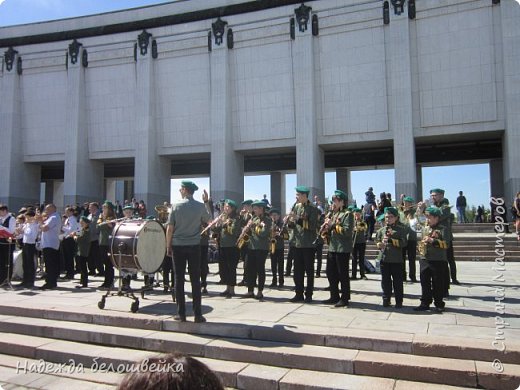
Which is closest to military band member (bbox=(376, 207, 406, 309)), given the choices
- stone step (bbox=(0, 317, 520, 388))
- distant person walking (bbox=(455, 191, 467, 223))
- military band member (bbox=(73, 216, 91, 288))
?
stone step (bbox=(0, 317, 520, 388))

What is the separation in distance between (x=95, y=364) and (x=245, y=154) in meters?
25.7

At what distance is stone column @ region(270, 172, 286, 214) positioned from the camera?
112 feet

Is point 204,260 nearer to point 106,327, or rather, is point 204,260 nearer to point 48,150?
point 106,327

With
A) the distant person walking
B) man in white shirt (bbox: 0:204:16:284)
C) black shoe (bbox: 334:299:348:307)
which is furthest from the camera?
the distant person walking

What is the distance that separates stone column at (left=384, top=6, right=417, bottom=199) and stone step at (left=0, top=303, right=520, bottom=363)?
20.1 m

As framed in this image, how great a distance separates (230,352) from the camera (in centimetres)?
527

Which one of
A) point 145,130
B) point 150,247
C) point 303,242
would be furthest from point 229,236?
point 145,130

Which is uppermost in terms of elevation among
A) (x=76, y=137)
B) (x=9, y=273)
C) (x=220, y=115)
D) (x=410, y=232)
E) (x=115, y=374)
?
(x=220, y=115)

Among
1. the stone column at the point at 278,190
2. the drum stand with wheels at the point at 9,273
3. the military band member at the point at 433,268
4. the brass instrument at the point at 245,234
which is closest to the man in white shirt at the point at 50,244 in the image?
the drum stand with wheels at the point at 9,273

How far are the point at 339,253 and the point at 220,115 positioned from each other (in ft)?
70.7

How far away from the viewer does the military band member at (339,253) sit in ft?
24.3

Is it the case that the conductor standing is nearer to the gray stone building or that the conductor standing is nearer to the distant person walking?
the gray stone building

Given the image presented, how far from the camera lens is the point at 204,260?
9.48 meters

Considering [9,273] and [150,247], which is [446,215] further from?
[9,273]
